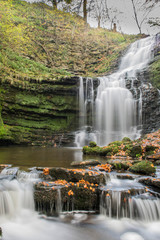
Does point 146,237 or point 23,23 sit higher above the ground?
point 23,23

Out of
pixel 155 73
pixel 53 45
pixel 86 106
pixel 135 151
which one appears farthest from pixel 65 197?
pixel 53 45

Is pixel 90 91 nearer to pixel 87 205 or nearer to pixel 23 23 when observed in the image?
pixel 87 205

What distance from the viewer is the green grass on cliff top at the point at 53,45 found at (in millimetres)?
17377

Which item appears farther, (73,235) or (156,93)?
(156,93)

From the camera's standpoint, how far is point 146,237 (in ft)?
11.9

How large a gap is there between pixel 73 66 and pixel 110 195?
2147 centimetres

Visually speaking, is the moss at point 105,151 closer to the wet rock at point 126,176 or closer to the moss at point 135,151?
the moss at point 135,151

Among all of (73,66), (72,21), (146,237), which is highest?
(72,21)

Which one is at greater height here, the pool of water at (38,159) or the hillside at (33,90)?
the hillside at (33,90)

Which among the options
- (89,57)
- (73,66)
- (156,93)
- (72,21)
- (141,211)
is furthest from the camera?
(72,21)

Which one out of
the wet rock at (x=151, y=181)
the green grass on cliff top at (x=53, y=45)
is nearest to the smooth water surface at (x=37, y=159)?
the wet rock at (x=151, y=181)

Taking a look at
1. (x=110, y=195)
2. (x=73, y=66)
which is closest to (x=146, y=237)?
(x=110, y=195)

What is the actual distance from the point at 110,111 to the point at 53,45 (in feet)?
48.4

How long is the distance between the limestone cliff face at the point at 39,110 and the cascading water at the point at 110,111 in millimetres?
1062
